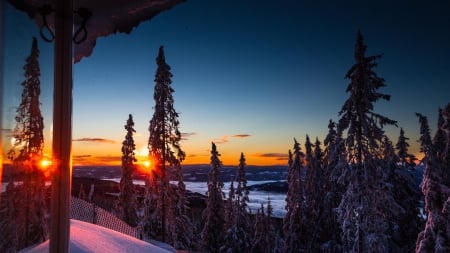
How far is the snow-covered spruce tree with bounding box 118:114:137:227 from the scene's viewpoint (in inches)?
927

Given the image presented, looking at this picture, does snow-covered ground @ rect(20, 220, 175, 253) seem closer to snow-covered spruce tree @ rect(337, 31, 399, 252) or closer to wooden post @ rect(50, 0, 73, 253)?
wooden post @ rect(50, 0, 73, 253)

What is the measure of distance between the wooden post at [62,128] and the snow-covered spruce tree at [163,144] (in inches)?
553

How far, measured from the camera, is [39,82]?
1.28m

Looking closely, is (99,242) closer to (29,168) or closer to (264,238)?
(29,168)

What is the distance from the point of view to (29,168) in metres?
1.20

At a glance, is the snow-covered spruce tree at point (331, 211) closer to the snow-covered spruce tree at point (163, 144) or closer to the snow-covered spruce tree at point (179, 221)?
the snow-covered spruce tree at point (179, 221)

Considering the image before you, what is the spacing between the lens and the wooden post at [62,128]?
1.32 metres

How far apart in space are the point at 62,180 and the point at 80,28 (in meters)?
0.59

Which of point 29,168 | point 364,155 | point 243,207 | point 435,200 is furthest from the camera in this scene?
point 243,207

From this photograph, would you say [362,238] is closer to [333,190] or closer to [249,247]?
[333,190]

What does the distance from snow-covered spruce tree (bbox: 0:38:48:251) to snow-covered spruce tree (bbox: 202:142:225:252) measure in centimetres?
2328

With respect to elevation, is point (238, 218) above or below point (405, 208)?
below

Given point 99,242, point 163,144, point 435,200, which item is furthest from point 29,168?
point 435,200

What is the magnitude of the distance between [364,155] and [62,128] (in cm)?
1204
